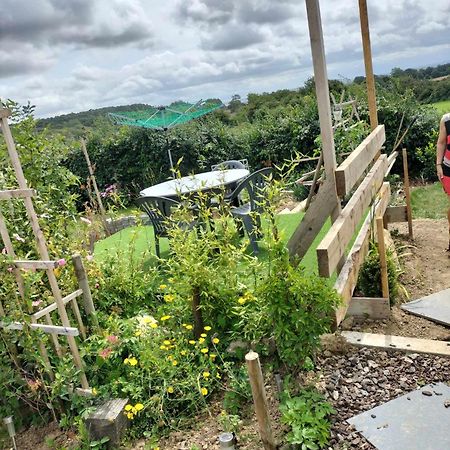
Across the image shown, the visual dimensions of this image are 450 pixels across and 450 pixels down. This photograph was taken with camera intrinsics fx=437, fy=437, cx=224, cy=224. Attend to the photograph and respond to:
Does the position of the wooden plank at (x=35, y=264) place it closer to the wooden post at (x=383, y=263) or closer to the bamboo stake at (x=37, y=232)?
the bamboo stake at (x=37, y=232)

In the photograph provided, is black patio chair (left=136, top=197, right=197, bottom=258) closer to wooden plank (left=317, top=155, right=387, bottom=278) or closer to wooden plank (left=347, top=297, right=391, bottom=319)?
wooden plank (left=317, top=155, right=387, bottom=278)

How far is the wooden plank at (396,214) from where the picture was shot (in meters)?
5.00

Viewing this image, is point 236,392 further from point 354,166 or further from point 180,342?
point 354,166

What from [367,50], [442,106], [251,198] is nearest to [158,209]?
[251,198]

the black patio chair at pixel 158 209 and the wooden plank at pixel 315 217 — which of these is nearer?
the wooden plank at pixel 315 217

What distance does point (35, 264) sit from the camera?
259cm

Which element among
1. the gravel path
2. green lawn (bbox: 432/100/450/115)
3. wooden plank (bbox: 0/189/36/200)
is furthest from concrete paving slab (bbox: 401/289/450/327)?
green lawn (bbox: 432/100/450/115)

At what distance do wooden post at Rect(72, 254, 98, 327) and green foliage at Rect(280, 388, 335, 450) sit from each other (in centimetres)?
150

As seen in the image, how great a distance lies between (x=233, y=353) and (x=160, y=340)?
0.51 m

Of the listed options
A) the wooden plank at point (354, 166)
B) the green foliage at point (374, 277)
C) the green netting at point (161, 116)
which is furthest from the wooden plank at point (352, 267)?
the green netting at point (161, 116)

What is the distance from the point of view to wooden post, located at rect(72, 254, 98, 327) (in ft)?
9.82

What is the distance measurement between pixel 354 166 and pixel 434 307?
1290 millimetres

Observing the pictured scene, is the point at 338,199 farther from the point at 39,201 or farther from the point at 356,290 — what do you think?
the point at 39,201

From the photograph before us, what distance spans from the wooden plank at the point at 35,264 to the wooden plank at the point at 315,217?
153cm
